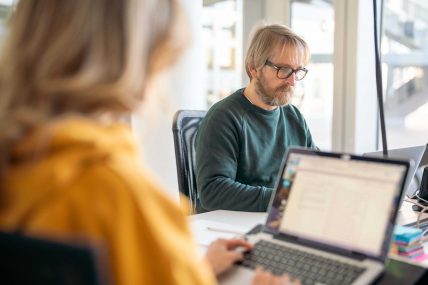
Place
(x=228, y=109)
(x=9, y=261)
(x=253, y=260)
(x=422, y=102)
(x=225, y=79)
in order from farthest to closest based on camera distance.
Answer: (x=225, y=79) < (x=422, y=102) < (x=228, y=109) < (x=253, y=260) < (x=9, y=261)

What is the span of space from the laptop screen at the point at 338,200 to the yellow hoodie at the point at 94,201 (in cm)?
50

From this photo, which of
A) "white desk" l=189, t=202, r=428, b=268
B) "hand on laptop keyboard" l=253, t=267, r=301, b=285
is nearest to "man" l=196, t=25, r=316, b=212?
"white desk" l=189, t=202, r=428, b=268

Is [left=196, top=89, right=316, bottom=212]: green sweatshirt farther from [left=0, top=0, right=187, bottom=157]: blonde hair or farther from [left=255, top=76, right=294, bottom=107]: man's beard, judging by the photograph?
[left=0, top=0, right=187, bottom=157]: blonde hair

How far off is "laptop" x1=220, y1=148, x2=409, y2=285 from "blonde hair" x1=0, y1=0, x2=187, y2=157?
523 millimetres

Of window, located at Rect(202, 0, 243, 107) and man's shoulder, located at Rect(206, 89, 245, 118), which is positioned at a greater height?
window, located at Rect(202, 0, 243, 107)

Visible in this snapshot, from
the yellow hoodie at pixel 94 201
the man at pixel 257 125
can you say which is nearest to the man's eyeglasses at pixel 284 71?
the man at pixel 257 125

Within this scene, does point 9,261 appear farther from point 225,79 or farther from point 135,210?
point 225,79

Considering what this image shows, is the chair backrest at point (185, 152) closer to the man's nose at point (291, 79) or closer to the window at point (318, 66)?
the man's nose at point (291, 79)

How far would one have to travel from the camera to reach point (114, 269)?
21.7 inches

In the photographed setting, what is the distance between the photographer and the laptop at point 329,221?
3.16 feet

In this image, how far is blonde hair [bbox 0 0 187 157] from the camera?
0.59m

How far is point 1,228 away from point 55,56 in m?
0.20

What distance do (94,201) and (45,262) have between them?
81 millimetres

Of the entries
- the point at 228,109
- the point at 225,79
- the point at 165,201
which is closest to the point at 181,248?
the point at 165,201
